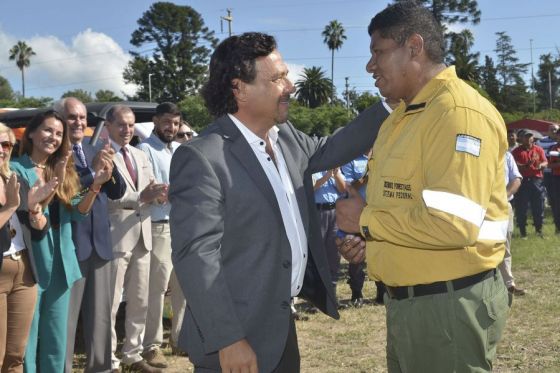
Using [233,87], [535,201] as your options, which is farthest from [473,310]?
[535,201]

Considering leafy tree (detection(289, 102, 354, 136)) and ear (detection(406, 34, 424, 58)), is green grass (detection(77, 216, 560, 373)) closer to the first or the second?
ear (detection(406, 34, 424, 58))

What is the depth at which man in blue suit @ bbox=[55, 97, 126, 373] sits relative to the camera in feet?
16.1

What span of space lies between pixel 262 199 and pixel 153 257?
3528 mm

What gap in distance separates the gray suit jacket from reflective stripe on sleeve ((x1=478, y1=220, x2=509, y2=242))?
0.75m

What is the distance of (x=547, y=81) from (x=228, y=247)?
119362mm

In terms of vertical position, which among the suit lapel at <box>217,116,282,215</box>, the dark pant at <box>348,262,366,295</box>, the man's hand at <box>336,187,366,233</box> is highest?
the suit lapel at <box>217,116,282,215</box>

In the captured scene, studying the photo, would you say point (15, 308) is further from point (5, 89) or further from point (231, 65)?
point (5, 89)

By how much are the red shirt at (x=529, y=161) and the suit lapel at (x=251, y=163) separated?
37.6 ft

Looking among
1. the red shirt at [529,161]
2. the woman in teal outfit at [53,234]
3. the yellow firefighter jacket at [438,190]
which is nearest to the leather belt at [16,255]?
the woman in teal outfit at [53,234]

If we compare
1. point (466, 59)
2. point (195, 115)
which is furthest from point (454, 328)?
point (466, 59)

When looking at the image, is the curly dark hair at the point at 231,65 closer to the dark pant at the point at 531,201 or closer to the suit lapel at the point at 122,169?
the suit lapel at the point at 122,169

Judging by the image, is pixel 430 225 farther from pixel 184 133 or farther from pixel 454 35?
pixel 454 35

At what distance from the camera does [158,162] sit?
6.20 metres

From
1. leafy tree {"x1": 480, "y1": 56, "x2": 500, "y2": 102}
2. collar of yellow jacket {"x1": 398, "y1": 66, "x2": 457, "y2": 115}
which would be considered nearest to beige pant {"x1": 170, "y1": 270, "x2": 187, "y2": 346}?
collar of yellow jacket {"x1": 398, "y1": 66, "x2": 457, "y2": 115}
